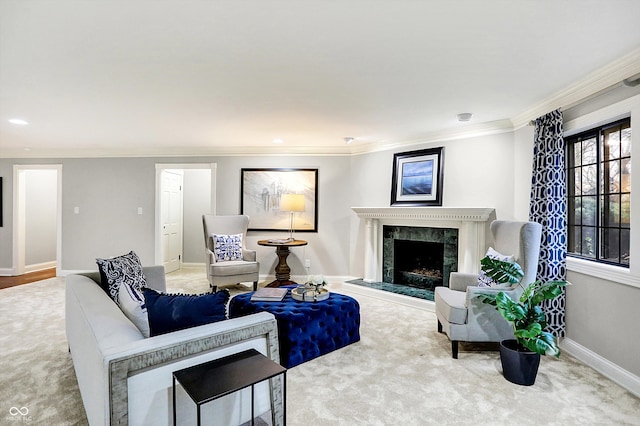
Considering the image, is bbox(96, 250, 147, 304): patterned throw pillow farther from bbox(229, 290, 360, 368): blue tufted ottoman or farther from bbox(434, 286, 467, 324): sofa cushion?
bbox(434, 286, 467, 324): sofa cushion

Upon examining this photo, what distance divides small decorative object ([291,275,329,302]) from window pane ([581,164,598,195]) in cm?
252

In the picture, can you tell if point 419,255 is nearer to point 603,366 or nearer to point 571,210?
point 571,210

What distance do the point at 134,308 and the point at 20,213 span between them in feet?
20.4

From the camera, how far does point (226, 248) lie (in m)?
5.05

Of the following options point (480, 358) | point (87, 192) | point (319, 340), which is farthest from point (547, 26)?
point (87, 192)

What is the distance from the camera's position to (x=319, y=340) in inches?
113

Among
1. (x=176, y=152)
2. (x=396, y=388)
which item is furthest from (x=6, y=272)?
(x=396, y=388)

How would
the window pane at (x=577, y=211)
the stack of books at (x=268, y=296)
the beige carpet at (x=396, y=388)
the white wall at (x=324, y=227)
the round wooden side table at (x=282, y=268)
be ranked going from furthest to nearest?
the white wall at (x=324, y=227), the round wooden side table at (x=282, y=268), the window pane at (x=577, y=211), the stack of books at (x=268, y=296), the beige carpet at (x=396, y=388)

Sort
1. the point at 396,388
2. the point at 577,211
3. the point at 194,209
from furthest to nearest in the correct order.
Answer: the point at 194,209 < the point at 577,211 < the point at 396,388

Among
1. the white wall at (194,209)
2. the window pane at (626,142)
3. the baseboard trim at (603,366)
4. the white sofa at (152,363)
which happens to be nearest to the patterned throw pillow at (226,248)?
the white wall at (194,209)

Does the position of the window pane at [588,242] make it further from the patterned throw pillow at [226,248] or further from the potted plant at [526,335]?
the patterned throw pillow at [226,248]

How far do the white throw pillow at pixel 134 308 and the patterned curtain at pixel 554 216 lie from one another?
3274 millimetres

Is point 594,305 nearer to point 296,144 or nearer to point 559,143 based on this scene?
point 559,143

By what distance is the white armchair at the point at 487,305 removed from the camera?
9.21 feet
